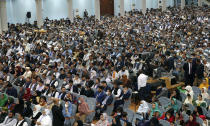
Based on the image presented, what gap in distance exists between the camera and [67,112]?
27.9 ft

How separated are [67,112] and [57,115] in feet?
1.61

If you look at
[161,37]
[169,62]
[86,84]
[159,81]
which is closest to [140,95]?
[159,81]

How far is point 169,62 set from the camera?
43.3 feet

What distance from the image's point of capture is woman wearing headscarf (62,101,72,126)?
852 cm

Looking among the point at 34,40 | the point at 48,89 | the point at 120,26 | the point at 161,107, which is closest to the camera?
the point at 161,107

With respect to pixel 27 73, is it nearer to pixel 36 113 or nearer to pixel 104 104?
pixel 36 113

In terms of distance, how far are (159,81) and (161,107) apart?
10.8ft

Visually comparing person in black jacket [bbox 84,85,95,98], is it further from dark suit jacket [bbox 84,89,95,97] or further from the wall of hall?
the wall of hall

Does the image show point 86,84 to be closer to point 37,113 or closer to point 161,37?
point 37,113

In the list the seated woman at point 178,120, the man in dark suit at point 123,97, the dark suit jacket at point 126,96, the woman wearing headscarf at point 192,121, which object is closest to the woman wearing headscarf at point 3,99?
the man in dark suit at point 123,97

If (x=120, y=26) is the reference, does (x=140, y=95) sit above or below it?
below

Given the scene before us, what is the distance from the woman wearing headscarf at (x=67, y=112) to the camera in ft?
27.9

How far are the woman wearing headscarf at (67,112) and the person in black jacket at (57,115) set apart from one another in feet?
0.97

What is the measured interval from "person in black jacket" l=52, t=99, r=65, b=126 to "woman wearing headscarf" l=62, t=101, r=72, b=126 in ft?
0.97
